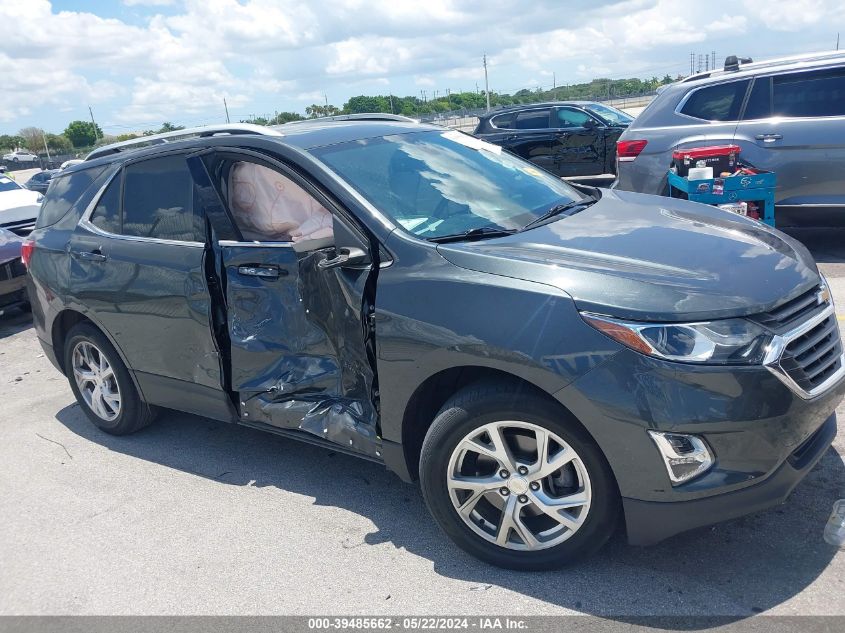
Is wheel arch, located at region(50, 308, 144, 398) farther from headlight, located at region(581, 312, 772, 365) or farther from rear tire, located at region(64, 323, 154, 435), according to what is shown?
headlight, located at region(581, 312, 772, 365)

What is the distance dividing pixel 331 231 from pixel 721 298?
71.0 inches

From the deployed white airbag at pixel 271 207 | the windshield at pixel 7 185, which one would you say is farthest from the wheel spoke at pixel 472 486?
the windshield at pixel 7 185

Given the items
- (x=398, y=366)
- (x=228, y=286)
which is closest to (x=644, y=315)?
(x=398, y=366)

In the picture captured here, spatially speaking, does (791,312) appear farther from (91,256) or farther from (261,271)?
(91,256)

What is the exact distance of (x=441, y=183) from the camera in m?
3.84

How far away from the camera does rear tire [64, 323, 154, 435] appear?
4.74 meters

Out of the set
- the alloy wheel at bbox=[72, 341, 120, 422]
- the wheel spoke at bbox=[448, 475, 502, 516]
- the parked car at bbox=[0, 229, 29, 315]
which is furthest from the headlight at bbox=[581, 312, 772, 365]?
the parked car at bbox=[0, 229, 29, 315]

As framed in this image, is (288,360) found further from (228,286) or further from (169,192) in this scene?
(169,192)

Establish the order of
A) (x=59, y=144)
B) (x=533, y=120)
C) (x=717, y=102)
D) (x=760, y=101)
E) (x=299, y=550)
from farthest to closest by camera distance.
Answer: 1. (x=59, y=144)
2. (x=533, y=120)
3. (x=717, y=102)
4. (x=760, y=101)
5. (x=299, y=550)

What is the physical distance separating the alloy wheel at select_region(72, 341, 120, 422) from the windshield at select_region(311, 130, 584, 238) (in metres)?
2.18

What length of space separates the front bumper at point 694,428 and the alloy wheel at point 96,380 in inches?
128

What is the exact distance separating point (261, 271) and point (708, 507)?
2297 mm

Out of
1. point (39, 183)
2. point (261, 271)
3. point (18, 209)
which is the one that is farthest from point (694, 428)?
point (39, 183)

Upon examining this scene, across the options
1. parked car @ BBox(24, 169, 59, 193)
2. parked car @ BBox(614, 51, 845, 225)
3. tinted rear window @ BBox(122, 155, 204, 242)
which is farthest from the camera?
parked car @ BBox(24, 169, 59, 193)
